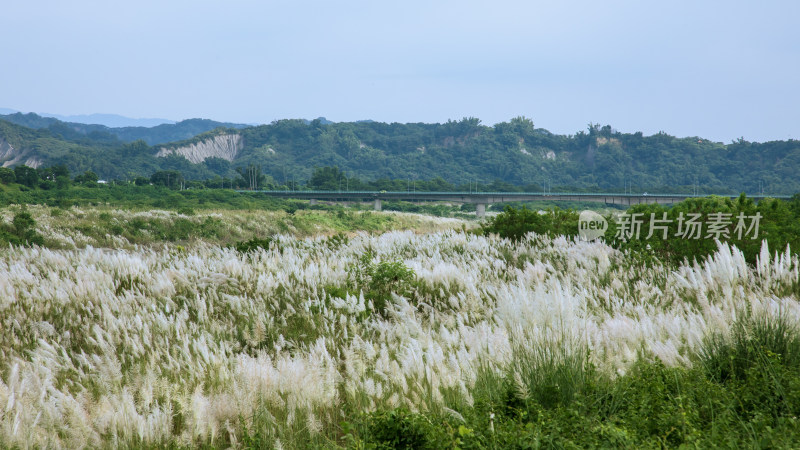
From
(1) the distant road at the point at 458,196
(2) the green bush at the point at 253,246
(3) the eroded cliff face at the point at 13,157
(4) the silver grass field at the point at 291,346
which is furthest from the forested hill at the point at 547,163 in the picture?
(4) the silver grass field at the point at 291,346

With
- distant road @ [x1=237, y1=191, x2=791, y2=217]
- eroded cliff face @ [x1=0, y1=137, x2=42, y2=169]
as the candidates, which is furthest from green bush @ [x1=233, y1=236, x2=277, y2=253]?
eroded cliff face @ [x1=0, y1=137, x2=42, y2=169]

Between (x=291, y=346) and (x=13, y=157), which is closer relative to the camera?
(x=291, y=346)

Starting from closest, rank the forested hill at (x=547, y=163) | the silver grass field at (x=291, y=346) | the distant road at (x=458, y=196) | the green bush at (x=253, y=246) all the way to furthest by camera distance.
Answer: the silver grass field at (x=291, y=346), the green bush at (x=253, y=246), the distant road at (x=458, y=196), the forested hill at (x=547, y=163)

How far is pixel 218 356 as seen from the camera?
4324 millimetres

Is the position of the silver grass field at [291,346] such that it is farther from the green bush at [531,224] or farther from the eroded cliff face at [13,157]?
the eroded cliff face at [13,157]

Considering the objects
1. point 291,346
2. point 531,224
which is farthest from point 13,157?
point 291,346

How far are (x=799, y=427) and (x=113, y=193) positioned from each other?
50.0 m

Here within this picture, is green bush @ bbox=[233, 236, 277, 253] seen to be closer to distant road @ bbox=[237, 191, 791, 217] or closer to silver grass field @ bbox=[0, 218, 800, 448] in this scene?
silver grass field @ bbox=[0, 218, 800, 448]

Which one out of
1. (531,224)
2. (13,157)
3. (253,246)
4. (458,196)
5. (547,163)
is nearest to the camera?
(253,246)

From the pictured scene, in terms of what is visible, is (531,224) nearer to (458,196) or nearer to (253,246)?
(253,246)

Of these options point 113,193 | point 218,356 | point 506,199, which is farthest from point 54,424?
point 506,199

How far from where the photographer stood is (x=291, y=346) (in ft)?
17.0

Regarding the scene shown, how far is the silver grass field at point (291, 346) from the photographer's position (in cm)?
311

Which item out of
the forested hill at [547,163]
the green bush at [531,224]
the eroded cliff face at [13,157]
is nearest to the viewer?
the green bush at [531,224]
